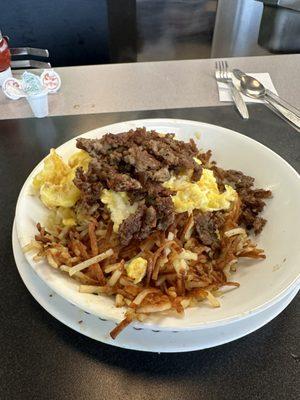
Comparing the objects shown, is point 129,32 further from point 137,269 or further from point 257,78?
point 137,269

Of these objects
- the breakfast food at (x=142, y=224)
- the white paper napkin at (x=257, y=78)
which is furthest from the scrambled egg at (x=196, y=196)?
the white paper napkin at (x=257, y=78)

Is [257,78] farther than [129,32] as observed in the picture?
No

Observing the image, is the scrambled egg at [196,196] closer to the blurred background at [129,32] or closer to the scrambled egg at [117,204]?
the scrambled egg at [117,204]

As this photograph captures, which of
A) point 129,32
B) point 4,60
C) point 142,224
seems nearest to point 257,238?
point 142,224

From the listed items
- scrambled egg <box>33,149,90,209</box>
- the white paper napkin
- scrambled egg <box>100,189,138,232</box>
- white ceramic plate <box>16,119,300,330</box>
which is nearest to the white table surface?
the white paper napkin

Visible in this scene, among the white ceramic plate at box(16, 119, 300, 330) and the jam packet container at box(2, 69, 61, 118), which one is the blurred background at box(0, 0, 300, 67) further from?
the white ceramic plate at box(16, 119, 300, 330)

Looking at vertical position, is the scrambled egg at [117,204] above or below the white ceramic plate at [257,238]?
above

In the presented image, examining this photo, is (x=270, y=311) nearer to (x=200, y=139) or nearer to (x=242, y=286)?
(x=242, y=286)
